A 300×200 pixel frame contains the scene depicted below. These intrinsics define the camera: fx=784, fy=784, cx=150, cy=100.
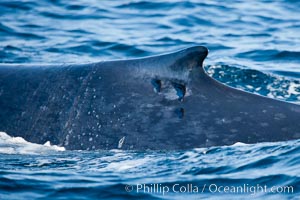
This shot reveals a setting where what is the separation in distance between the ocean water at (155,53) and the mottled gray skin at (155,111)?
0.37ft

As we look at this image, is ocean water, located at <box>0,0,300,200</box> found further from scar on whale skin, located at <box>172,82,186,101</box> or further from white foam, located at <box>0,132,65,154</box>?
scar on whale skin, located at <box>172,82,186,101</box>

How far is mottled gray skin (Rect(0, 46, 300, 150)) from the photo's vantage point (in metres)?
7.40

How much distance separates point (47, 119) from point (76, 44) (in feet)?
24.9

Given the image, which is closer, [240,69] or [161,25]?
[240,69]

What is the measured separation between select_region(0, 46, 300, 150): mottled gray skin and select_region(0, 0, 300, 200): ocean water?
11 centimetres

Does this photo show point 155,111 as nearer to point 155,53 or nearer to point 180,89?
point 180,89

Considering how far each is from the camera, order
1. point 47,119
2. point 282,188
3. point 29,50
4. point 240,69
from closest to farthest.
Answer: point 282,188 → point 47,119 → point 240,69 → point 29,50

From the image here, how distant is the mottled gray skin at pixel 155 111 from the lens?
24.3ft

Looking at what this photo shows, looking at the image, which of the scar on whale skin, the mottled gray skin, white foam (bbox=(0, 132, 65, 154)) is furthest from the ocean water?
the scar on whale skin

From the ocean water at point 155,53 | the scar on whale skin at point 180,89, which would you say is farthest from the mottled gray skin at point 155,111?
the ocean water at point 155,53

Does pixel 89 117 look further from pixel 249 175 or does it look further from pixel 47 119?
pixel 249 175

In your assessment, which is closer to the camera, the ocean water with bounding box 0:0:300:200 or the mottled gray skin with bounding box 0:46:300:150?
the ocean water with bounding box 0:0:300:200

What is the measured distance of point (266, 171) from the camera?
7.16 meters

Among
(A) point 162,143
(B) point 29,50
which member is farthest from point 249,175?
(B) point 29,50
